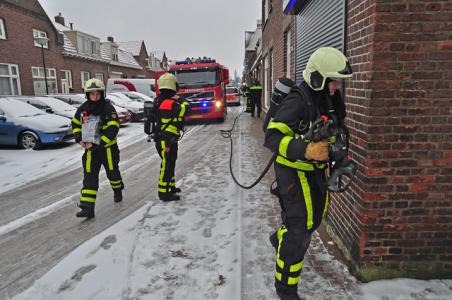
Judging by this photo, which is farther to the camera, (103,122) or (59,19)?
(59,19)

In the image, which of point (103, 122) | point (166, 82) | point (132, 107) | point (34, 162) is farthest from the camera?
point (132, 107)

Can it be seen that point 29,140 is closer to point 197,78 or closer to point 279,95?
point 197,78

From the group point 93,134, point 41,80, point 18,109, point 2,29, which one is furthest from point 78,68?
point 93,134

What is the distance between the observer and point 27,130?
966cm

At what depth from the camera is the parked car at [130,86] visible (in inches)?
976

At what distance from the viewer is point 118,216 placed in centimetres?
453

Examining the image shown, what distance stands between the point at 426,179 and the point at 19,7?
911 inches

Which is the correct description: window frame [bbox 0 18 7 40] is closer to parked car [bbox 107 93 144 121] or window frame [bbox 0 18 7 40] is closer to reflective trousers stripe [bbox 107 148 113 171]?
parked car [bbox 107 93 144 121]

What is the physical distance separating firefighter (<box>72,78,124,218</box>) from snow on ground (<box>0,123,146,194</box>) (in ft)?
8.56

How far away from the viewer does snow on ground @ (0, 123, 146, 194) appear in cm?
674

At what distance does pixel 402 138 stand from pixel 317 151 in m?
1.01

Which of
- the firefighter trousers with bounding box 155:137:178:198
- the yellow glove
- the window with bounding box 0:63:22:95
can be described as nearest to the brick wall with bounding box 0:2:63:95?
the window with bounding box 0:63:22:95

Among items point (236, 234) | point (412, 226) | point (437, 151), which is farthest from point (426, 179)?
point (236, 234)

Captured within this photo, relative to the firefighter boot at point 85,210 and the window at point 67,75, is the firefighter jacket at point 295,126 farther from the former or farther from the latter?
the window at point 67,75
